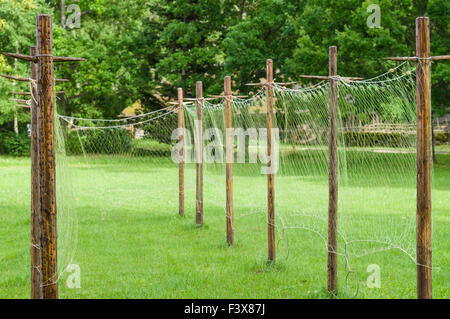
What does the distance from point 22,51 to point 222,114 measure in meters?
23.5

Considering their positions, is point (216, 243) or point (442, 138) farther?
point (442, 138)

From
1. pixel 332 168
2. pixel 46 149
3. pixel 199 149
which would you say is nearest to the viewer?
pixel 46 149

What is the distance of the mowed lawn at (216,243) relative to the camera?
23.4 feet

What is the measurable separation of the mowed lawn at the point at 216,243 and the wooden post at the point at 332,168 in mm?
281

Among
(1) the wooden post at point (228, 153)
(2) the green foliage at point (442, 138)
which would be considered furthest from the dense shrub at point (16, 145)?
(1) the wooden post at point (228, 153)

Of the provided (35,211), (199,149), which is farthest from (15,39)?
(35,211)

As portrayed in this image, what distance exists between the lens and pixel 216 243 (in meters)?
9.81

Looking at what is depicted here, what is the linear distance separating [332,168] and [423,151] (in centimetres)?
123

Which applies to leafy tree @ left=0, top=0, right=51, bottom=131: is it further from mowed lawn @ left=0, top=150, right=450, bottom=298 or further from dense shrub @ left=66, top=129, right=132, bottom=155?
mowed lawn @ left=0, top=150, right=450, bottom=298

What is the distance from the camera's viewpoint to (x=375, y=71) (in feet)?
75.3

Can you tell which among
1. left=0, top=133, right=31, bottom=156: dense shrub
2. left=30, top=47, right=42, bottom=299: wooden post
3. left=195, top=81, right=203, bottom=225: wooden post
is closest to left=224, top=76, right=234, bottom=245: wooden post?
left=195, top=81, right=203, bottom=225: wooden post

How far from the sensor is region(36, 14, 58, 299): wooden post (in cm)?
457

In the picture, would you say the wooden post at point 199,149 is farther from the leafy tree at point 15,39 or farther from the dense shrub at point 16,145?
the dense shrub at point 16,145

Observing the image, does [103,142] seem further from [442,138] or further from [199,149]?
[442,138]
